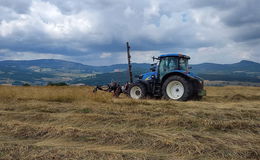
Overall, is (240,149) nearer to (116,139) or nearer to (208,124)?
(208,124)

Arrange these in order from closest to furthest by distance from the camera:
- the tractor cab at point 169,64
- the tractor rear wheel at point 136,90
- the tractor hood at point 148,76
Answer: the tractor cab at point 169,64
the tractor rear wheel at point 136,90
the tractor hood at point 148,76

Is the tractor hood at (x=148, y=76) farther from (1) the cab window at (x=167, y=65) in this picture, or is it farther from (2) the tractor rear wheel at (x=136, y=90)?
(2) the tractor rear wheel at (x=136, y=90)

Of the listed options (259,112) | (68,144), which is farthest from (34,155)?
(259,112)

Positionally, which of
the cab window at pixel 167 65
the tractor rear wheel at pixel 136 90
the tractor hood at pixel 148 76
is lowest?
the tractor rear wheel at pixel 136 90

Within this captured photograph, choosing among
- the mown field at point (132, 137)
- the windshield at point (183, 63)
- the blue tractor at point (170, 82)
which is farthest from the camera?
the windshield at point (183, 63)

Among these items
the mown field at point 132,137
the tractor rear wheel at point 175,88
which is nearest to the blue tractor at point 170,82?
the tractor rear wheel at point 175,88

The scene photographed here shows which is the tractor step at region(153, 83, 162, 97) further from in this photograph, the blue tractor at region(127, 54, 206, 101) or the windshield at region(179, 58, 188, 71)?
the windshield at region(179, 58, 188, 71)

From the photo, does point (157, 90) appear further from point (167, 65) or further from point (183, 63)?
point (183, 63)

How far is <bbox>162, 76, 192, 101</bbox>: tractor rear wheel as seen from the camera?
34.5 ft

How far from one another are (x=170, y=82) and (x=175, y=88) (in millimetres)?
435

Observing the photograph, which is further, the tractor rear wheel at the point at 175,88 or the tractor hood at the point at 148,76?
the tractor hood at the point at 148,76

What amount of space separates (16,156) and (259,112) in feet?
20.6

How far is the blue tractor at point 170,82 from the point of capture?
10688mm

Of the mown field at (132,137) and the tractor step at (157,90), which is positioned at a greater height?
the tractor step at (157,90)
